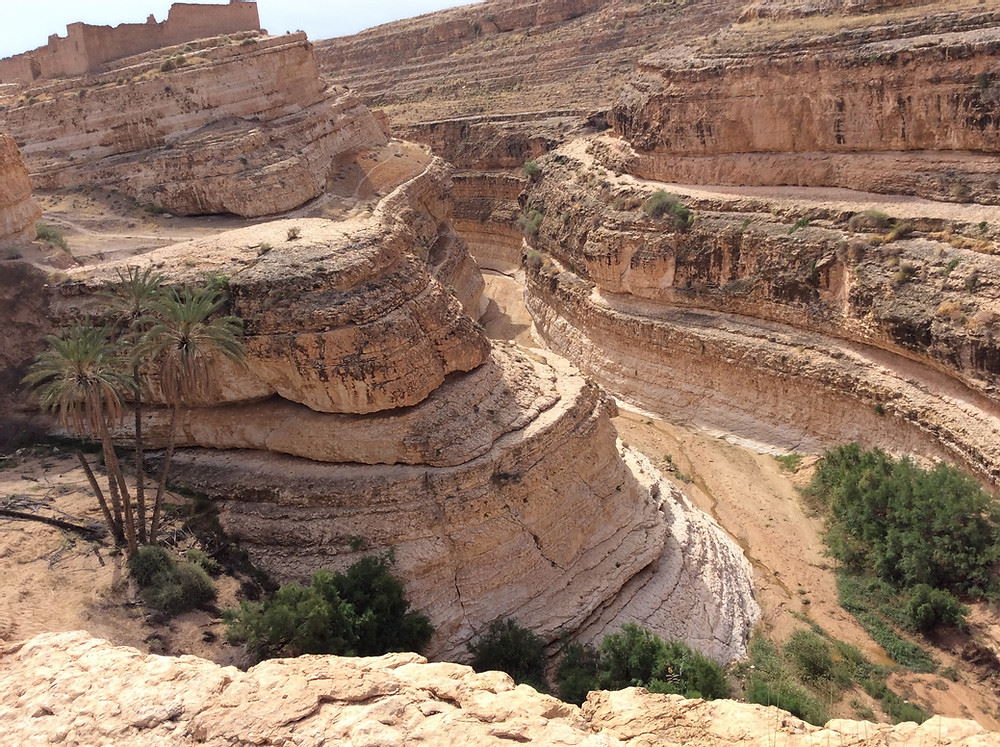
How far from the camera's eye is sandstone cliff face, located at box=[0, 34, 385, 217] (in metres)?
26.9

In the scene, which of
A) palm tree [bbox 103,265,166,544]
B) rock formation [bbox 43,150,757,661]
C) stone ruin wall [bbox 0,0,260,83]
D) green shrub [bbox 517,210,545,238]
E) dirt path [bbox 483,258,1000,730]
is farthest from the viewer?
green shrub [bbox 517,210,545,238]

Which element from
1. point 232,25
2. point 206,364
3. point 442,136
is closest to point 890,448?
point 206,364

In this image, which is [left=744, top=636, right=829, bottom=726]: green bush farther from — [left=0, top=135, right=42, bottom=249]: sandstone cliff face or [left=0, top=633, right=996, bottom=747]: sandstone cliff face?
[left=0, top=135, right=42, bottom=249]: sandstone cliff face

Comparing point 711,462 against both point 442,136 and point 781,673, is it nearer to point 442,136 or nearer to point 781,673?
point 781,673

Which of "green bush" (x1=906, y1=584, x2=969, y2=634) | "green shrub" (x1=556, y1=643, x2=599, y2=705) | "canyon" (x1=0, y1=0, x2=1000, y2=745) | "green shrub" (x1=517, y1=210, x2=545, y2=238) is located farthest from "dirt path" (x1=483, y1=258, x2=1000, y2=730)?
"green shrub" (x1=517, y1=210, x2=545, y2=238)

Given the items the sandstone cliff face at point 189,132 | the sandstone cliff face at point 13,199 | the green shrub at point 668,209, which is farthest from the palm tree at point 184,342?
the green shrub at point 668,209

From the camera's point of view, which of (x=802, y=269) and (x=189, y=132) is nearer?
(x=802, y=269)

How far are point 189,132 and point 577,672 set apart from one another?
23100 mm

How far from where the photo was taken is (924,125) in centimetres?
2453

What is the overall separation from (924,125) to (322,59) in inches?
2114

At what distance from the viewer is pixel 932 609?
17219 millimetres

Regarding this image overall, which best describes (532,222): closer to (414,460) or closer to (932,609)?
(414,460)

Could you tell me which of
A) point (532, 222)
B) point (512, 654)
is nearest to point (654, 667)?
point (512, 654)

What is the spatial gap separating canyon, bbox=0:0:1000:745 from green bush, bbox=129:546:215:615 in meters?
1.57
